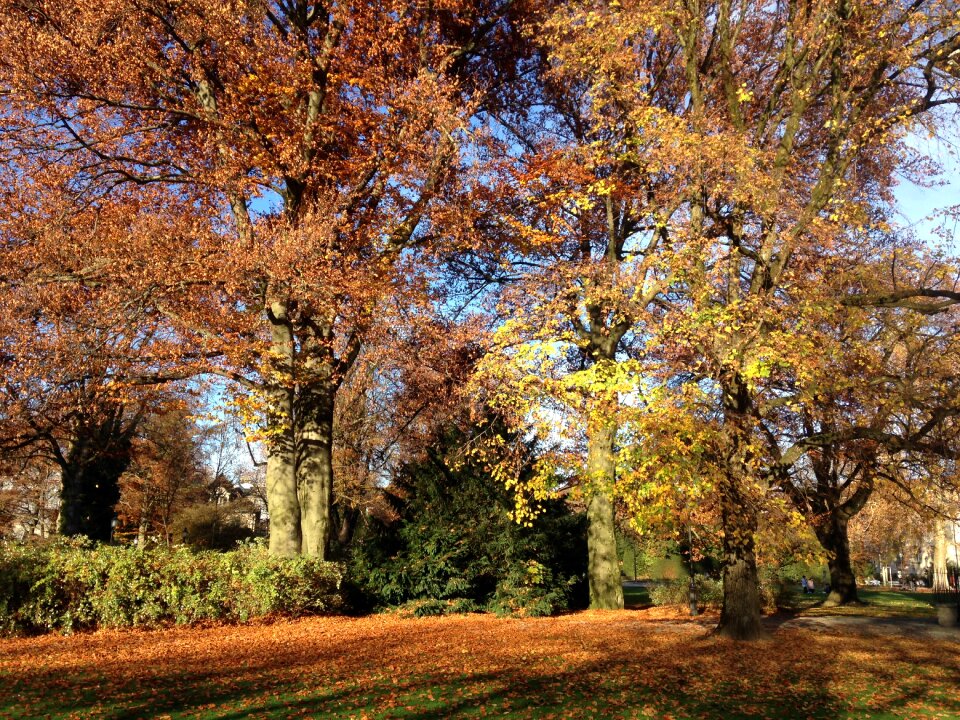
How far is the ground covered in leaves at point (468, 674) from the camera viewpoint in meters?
6.95

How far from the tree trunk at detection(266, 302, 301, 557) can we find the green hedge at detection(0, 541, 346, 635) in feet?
1.91

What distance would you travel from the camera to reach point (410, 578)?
1642 centimetres

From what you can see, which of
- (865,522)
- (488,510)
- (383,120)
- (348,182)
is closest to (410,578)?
(488,510)

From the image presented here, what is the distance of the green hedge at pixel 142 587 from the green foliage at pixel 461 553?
2258 millimetres

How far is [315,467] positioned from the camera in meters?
16.2

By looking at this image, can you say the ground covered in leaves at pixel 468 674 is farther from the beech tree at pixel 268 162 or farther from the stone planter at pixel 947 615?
the beech tree at pixel 268 162

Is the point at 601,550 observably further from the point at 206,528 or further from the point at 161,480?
the point at 161,480

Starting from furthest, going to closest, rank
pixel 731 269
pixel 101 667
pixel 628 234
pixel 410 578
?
pixel 628 234
pixel 410 578
pixel 731 269
pixel 101 667

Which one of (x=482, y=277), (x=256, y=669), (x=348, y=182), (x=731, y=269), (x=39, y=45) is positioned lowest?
(x=256, y=669)

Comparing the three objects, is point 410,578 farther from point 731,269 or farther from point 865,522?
point 865,522

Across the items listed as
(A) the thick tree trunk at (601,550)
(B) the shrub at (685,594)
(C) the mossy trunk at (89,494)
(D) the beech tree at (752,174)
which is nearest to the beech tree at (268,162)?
(D) the beech tree at (752,174)

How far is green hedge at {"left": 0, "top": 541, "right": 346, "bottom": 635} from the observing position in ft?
37.8

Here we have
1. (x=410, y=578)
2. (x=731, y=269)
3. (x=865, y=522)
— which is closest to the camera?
(x=731, y=269)

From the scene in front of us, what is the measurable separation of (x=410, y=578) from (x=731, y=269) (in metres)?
10.1
